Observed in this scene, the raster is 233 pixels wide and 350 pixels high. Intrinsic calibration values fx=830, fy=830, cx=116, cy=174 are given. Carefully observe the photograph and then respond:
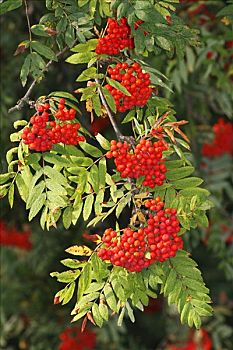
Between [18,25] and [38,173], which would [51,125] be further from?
[18,25]

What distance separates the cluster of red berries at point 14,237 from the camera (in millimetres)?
4617

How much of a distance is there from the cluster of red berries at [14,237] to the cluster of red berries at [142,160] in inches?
109

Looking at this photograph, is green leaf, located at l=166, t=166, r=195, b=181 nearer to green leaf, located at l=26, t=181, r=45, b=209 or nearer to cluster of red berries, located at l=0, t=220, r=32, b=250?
green leaf, located at l=26, t=181, r=45, b=209

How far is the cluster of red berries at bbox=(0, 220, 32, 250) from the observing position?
4.62 m

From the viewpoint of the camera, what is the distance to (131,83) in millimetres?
1957

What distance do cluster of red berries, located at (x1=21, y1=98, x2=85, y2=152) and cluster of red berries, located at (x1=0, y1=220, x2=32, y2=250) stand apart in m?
2.73

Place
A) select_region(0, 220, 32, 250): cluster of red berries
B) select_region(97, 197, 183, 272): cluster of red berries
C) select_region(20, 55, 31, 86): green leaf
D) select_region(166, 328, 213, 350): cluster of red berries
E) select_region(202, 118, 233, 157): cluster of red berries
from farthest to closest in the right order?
select_region(166, 328, 213, 350): cluster of red berries, select_region(0, 220, 32, 250): cluster of red berries, select_region(202, 118, 233, 157): cluster of red berries, select_region(20, 55, 31, 86): green leaf, select_region(97, 197, 183, 272): cluster of red berries

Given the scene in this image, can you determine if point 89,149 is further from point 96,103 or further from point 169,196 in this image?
point 169,196

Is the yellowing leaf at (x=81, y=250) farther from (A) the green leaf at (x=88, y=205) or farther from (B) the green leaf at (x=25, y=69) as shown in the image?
(B) the green leaf at (x=25, y=69)

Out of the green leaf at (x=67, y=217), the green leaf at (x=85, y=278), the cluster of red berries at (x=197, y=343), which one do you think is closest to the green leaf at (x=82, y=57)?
the green leaf at (x=67, y=217)

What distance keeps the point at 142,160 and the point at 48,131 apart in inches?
8.9

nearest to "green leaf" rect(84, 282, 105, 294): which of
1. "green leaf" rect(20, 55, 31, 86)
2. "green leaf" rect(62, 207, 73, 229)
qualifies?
"green leaf" rect(62, 207, 73, 229)

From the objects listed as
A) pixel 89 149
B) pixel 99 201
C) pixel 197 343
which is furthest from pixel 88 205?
pixel 197 343

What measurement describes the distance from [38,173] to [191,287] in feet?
1.45
